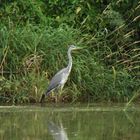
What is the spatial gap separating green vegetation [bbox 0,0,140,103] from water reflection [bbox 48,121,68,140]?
10.1 ft

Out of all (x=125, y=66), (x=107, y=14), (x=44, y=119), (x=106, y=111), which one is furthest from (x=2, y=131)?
(x=107, y=14)

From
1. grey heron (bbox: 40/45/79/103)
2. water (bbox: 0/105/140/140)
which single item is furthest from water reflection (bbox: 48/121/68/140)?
grey heron (bbox: 40/45/79/103)

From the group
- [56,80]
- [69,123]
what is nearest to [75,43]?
[56,80]

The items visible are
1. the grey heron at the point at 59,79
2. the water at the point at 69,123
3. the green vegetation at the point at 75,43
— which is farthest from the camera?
the green vegetation at the point at 75,43

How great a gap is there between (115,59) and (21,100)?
273cm

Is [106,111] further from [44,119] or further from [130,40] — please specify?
[130,40]

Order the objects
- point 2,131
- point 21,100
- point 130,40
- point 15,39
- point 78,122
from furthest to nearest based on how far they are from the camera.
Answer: point 130,40
point 15,39
point 21,100
point 78,122
point 2,131

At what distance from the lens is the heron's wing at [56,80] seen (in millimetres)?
13683

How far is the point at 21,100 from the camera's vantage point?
13680 mm

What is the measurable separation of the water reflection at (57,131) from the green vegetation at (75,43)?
10.1ft

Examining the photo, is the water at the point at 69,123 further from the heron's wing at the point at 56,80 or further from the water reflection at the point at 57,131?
the heron's wing at the point at 56,80

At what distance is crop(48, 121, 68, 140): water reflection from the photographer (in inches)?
363

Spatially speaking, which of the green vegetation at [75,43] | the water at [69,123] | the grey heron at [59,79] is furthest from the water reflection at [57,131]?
the green vegetation at [75,43]

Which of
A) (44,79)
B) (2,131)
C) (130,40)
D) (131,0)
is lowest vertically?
(2,131)
